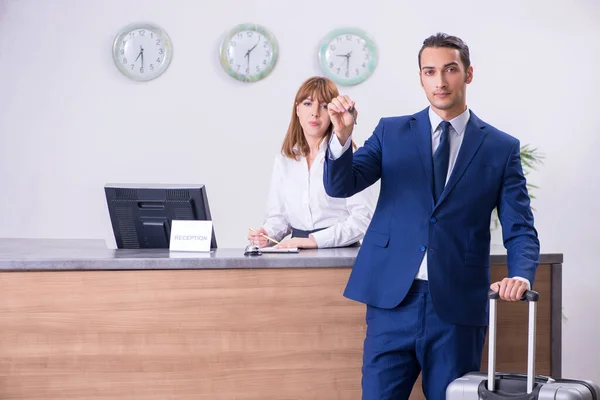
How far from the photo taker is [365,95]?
4836mm

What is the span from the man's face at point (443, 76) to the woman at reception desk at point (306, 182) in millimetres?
1139

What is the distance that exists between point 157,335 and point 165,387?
168 millimetres

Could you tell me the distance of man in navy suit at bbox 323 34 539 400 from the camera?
6.16 ft

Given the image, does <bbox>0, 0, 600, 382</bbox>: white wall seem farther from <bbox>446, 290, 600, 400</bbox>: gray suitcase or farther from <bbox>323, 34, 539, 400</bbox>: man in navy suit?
<bbox>446, 290, 600, 400</bbox>: gray suitcase

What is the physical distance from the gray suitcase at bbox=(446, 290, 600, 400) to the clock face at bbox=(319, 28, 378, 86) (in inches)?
129

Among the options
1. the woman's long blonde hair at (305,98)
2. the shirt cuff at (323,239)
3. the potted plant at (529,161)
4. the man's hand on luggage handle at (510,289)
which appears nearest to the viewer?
the man's hand on luggage handle at (510,289)

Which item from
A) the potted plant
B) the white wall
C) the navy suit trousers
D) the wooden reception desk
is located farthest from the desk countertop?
the white wall

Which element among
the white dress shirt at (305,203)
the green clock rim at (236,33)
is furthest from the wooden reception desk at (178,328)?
the green clock rim at (236,33)

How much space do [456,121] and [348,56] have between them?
2930mm

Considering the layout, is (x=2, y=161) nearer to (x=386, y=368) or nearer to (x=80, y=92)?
(x=80, y=92)

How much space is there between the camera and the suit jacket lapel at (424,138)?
1.94 meters

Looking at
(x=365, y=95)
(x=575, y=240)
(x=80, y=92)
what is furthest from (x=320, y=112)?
(x=575, y=240)

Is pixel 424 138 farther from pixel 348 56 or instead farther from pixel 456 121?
pixel 348 56

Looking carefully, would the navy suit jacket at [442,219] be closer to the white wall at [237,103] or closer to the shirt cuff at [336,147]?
the shirt cuff at [336,147]
